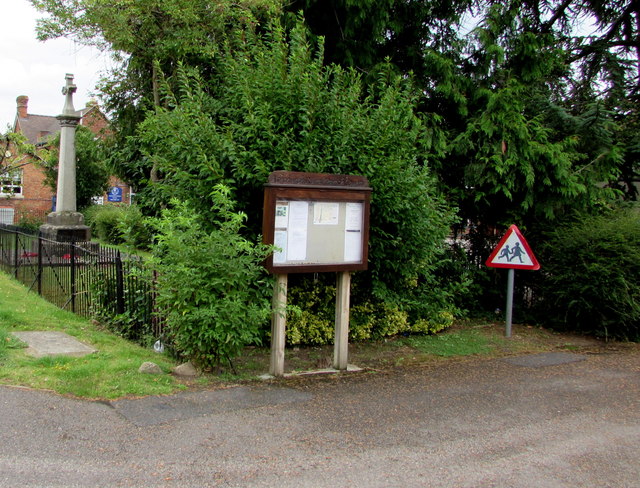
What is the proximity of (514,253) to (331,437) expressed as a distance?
539 cm

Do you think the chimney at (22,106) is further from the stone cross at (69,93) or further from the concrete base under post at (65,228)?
the concrete base under post at (65,228)

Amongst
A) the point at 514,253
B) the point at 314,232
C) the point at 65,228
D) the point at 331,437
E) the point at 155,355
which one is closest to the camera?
the point at 331,437

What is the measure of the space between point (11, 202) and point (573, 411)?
4017 centimetres

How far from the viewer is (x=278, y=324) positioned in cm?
616

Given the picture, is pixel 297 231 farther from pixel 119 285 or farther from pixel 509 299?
pixel 509 299

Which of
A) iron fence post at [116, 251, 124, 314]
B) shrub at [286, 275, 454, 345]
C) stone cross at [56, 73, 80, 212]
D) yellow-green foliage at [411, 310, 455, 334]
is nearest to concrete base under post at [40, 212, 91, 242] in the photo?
stone cross at [56, 73, 80, 212]

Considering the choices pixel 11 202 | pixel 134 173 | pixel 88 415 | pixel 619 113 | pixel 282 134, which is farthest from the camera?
pixel 11 202

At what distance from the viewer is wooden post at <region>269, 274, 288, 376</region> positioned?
614cm

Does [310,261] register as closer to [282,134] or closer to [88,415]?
[282,134]

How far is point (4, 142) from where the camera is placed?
22.2 meters

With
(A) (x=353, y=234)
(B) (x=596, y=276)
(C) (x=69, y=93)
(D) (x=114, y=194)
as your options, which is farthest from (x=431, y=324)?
(D) (x=114, y=194)

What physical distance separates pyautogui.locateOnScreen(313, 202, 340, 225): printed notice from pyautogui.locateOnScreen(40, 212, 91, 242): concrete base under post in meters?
12.2

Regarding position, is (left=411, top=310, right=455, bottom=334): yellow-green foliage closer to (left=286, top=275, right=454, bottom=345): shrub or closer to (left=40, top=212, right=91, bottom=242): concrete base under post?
(left=286, top=275, right=454, bottom=345): shrub

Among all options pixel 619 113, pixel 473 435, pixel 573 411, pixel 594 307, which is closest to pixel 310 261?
pixel 473 435
